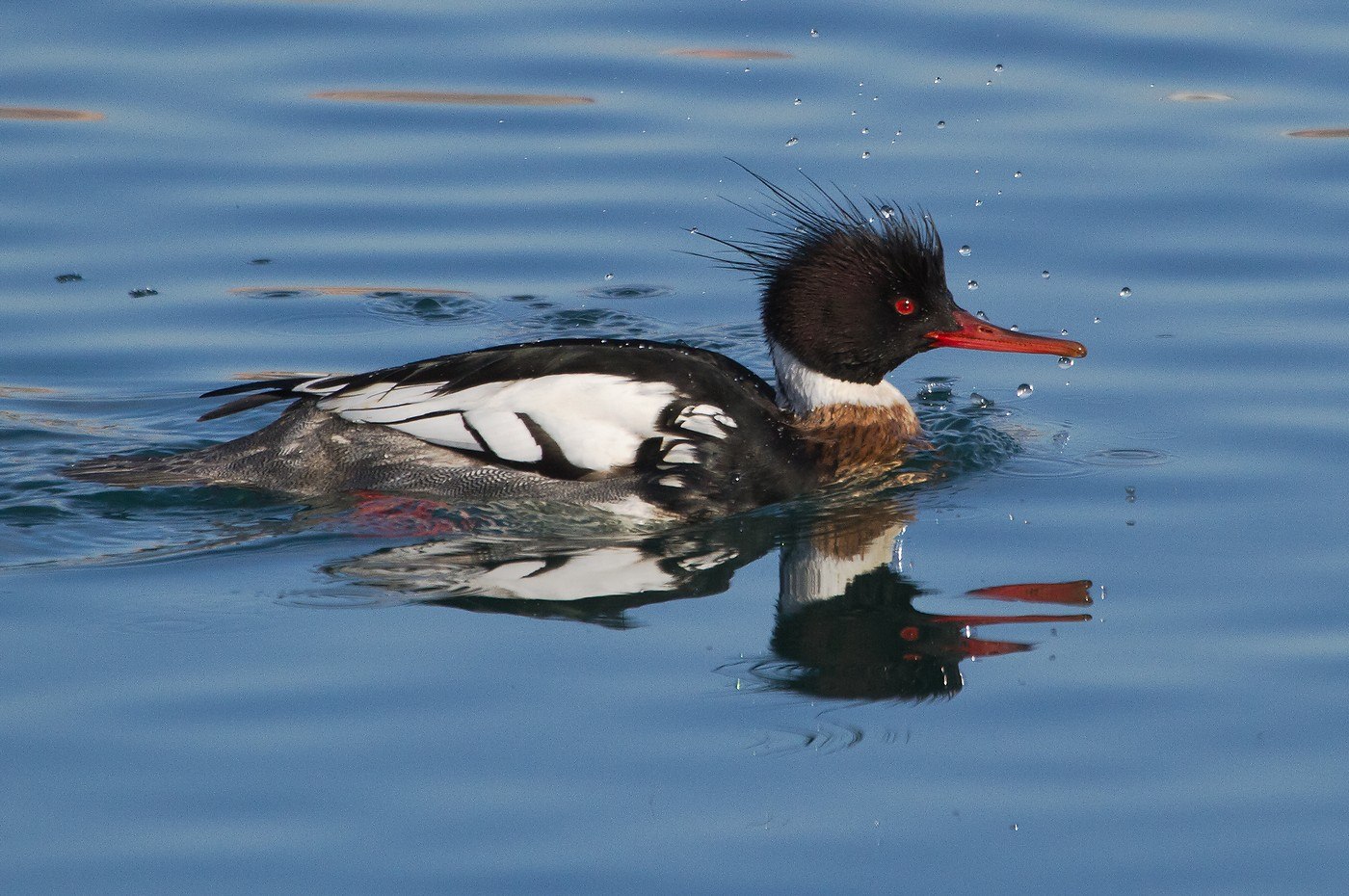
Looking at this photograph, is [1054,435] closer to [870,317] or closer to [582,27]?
[870,317]

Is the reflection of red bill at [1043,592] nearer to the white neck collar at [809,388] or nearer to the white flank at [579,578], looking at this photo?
the white flank at [579,578]

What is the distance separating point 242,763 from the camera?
18.1 feet

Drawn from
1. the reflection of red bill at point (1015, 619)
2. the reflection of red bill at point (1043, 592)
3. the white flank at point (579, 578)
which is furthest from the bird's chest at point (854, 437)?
the reflection of red bill at point (1015, 619)

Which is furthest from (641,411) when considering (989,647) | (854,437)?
Answer: (989,647)

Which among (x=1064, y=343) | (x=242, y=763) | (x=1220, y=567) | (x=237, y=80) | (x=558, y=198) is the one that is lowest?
(x=242, y=763)

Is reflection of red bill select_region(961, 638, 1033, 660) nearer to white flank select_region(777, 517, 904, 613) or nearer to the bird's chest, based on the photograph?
white flank select_region(777, 517, 904, 613)

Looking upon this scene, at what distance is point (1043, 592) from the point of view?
6883 millimetres

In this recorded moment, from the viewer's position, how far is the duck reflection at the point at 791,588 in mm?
6340

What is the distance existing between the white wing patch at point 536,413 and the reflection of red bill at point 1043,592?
4.75 ft

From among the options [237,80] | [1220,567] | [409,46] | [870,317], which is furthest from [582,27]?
[1220,567]

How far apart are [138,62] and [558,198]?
3.20 meters

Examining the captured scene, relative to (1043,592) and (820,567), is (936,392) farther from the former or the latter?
(1043,592)

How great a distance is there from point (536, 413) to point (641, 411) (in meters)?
0.43

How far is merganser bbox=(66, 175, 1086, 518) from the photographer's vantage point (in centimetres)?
779
